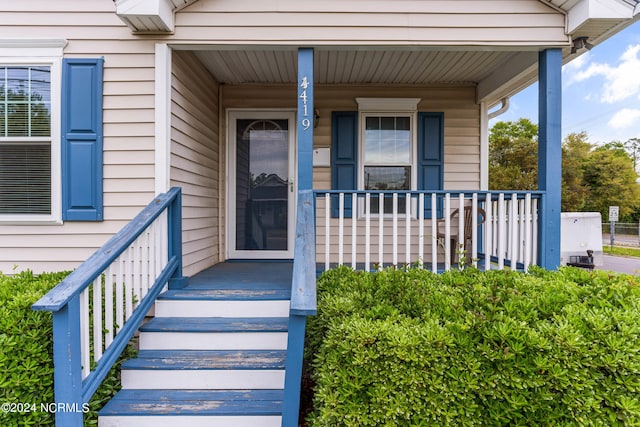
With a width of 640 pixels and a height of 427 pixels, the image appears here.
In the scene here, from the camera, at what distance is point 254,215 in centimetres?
457

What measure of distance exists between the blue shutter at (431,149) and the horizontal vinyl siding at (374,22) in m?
1.56

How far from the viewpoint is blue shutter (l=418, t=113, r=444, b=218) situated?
4.62 meters

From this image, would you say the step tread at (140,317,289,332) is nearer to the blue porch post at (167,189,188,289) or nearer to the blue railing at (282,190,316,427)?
the blue porch post at (167,189,188,289)

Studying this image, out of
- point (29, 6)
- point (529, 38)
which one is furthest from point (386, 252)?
point (29, 6)

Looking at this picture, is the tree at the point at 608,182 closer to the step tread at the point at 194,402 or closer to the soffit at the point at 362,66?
the soffit at the point at 362,66

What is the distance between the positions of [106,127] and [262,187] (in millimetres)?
1913

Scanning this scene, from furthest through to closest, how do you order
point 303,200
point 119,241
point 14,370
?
1. point 303,200
2. point 119,241
3. point 14,370

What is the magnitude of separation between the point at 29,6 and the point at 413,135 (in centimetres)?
417

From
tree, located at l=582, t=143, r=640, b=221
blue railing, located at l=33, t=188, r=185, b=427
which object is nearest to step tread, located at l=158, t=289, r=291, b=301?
blue railing, located at l=33, t=188, r=185, b=427

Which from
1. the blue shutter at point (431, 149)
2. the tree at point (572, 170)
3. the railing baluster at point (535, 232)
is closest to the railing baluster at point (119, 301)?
the railing baluster at point (535, 232)

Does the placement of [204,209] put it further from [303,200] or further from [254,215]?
[303,200]

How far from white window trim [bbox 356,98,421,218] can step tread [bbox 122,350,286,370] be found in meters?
2.51

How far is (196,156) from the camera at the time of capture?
3.73 meters

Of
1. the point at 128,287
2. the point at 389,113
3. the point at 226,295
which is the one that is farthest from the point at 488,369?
the point at 389,113
